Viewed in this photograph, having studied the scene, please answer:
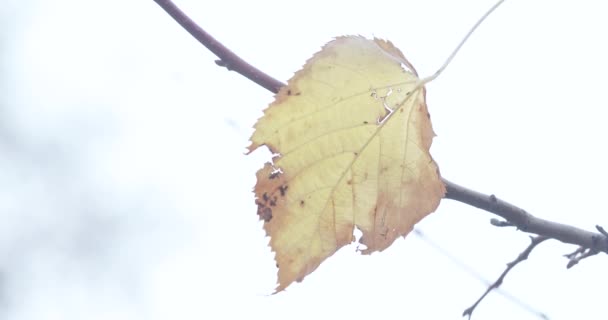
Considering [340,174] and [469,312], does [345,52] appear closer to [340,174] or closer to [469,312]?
[340,174]

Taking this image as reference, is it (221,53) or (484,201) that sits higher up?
(221,53)

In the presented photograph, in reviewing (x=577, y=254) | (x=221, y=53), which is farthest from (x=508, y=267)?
(x=221, y=53)

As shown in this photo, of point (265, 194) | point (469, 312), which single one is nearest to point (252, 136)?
point (265, 194)

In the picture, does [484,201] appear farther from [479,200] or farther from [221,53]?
[221,53]

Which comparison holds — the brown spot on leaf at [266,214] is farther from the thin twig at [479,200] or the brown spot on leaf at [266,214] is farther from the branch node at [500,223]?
the branch node at [500,223]

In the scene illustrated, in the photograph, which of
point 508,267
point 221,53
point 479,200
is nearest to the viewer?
point 221,53

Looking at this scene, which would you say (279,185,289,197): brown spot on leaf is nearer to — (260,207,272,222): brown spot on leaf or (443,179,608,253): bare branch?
(260,207,272,222): brown spot on leaf

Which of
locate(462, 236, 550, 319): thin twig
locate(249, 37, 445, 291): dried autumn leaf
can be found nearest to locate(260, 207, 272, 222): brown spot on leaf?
locate(249, 37, 445, 291): dried autumn leaf
